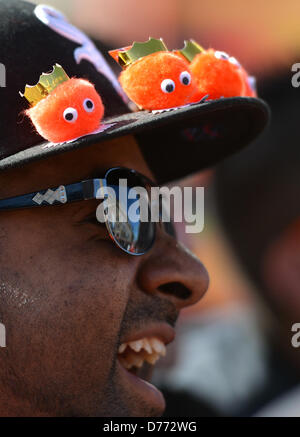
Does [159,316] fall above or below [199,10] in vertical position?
below

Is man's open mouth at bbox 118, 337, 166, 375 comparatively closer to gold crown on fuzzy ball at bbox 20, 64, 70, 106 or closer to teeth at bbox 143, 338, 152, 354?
teeth at bbox 143, 338, 152, 354

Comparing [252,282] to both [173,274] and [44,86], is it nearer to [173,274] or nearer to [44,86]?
[173,274]

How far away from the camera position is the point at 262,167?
4637mm

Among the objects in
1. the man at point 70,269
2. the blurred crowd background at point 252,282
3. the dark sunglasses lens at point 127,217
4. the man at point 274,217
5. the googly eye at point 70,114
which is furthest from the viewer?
the man at point 274,217

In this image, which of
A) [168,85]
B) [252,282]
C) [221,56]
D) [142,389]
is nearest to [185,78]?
[168,85]

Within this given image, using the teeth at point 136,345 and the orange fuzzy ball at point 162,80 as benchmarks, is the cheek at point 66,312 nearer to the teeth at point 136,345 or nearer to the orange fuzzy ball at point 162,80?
the teeth at point 136,345

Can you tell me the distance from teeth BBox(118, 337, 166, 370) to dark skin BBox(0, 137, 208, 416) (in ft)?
0.28

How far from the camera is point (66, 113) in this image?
6.68ft

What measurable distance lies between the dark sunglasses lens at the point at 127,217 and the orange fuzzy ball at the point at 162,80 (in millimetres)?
315

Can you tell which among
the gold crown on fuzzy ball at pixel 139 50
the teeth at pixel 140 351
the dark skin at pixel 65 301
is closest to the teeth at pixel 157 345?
the teeth at pixel 140 351

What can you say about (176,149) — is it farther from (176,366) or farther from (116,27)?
(116,27)

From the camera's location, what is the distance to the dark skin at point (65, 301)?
2.14m
